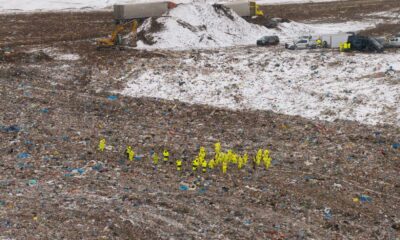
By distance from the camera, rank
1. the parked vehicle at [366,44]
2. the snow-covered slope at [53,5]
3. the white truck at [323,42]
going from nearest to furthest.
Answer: the parked vehicle at [366,44] → the white truck at [323,42] → the snow-covered slope at [53,5]

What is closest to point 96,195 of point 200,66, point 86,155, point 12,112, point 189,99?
point 86,155

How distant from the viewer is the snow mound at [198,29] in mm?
29391

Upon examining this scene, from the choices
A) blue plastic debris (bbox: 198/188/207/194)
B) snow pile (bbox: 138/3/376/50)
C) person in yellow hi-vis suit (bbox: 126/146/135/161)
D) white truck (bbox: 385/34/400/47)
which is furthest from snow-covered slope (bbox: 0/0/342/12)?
blue plastic debris (bbox: 198/188/207/194)

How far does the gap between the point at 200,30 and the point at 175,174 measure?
18728mm

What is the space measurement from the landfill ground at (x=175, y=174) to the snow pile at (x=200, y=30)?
25.6 feet

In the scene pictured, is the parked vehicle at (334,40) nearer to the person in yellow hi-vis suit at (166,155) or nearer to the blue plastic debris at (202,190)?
the person in yellow hi-vis suit at (166,155)

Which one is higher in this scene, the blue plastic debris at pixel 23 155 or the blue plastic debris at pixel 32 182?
the blue plastic debris at pixel 23 155

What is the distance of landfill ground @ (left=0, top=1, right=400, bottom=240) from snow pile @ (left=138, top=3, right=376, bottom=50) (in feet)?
25.6

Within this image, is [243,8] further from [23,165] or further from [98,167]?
[23,165]

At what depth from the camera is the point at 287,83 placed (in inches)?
866

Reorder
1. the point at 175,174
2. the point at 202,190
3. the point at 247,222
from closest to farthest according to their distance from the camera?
the point at 247,222, the point at 202,190, the point at 175,174

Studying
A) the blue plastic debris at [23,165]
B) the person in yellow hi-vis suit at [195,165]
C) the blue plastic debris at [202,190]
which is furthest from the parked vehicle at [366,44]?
the blue plastic debris at [23,165]

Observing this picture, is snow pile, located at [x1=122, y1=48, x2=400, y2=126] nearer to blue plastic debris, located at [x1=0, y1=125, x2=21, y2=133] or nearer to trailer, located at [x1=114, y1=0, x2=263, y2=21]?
blue plastic debris, located at [x1=0, y1=125, x2=21, y2=133]

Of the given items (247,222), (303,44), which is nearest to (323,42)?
(303,44)
